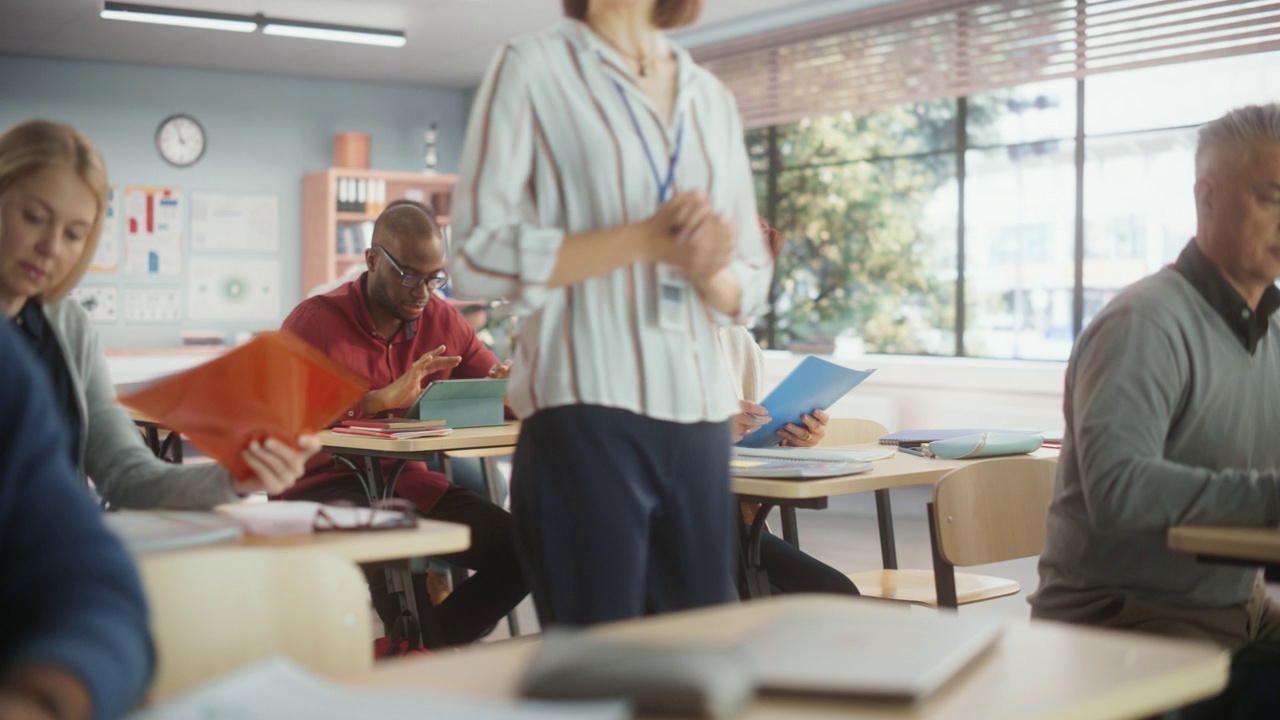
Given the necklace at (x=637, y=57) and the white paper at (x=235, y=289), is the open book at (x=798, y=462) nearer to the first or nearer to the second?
the necklace at (x=637, y=57)

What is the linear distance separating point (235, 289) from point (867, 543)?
537 centimetres

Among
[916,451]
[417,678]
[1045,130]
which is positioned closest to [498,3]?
[1045,130]

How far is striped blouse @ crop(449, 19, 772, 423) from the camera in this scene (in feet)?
4.85

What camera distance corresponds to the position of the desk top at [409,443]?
306 cm

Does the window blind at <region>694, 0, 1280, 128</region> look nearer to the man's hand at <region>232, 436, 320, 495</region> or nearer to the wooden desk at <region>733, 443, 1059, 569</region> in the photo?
the wooden desk at <region>733, 443, 1059, 569</region>

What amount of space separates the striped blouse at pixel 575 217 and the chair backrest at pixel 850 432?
1.90 m

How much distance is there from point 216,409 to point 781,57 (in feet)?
21.6

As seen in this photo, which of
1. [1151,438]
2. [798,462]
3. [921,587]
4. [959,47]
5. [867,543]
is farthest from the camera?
[959,47]

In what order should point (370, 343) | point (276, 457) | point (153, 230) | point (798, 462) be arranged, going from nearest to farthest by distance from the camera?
point (276, 457)
point (798, 462)
point (370, 343)
point (153, 230)

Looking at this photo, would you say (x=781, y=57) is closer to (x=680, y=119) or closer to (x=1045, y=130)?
(x=1045, y=130)

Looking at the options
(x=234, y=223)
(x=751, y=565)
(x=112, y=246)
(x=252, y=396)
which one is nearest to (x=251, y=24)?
(x=234, y=223)

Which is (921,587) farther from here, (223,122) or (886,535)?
(223,122)

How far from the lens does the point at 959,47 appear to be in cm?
677

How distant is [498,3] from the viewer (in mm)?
7293
